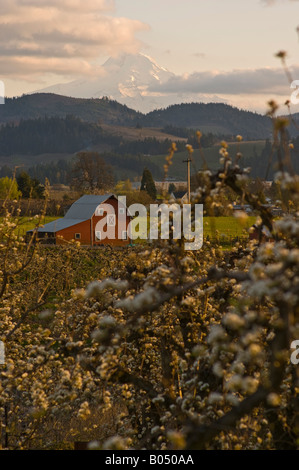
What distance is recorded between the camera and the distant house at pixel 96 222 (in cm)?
4956

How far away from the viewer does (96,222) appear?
50.2 metres

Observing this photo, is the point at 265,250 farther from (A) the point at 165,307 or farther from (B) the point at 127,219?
(B) the point at 127,219

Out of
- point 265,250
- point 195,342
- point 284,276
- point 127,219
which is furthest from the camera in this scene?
point 127,219

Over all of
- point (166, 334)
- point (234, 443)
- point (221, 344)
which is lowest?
point (234, 443)

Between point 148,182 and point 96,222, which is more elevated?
point 148,182

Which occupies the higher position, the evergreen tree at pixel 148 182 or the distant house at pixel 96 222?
the evergreen tree at pixel 148 182

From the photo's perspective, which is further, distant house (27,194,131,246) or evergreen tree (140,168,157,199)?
evergreen tree (140,168,157,199)

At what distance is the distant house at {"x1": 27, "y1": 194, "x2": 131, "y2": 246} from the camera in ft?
163

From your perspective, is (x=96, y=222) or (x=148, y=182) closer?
(x=96, y=222)

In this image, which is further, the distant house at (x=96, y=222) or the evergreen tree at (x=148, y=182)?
the evergreen tree at (x=148, y=182)
